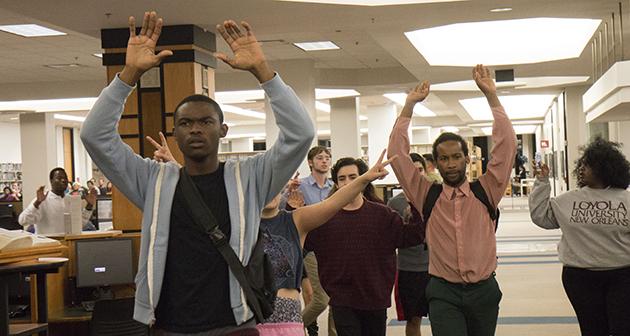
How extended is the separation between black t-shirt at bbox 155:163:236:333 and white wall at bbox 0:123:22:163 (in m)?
35.4

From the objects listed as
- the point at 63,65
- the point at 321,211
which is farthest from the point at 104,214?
the point at 321,211

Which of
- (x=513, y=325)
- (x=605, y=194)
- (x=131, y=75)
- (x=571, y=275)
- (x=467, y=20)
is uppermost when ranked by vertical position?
(x=467, y=20)

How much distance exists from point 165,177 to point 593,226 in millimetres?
3435

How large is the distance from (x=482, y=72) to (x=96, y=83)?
18.5 m

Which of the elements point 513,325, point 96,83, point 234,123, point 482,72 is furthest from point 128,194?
point 234,123

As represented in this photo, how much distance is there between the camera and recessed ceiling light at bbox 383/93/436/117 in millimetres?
28314

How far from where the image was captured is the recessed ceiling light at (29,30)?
1438 cm

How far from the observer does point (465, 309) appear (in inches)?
192

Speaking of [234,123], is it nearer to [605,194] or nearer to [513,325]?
[513,325]

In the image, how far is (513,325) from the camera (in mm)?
9250

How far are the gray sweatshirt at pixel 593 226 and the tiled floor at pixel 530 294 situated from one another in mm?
3104

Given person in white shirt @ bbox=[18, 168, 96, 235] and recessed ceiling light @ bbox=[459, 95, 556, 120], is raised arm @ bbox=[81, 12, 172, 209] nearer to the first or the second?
person in white shirt @ bbox=[18, 168, 96, 235]

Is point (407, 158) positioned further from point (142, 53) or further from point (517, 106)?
point (517, 106)

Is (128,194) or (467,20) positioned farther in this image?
(467,20)
